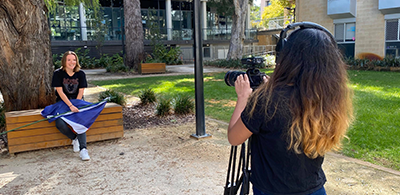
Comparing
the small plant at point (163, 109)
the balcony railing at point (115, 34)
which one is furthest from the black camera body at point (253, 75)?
the balcony railing at point (115, 34)

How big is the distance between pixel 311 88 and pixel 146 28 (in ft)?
99.3

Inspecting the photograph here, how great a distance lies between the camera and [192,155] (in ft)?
15.4

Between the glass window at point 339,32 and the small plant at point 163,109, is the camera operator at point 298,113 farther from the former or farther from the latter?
the glass window at point 339,32

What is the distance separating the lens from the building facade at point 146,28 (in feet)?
88.6

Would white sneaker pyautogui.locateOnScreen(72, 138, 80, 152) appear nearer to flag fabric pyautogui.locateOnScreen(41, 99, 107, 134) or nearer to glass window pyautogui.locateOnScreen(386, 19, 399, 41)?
flag fabric pyautogui.locateOnScreen(41, 99, 107, 134)

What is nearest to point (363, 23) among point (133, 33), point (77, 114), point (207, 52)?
point (133, 33)

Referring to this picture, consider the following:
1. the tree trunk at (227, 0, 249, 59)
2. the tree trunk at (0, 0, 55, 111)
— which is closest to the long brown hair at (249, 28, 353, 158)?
the tree trunk at (0, 0, 55, 111)

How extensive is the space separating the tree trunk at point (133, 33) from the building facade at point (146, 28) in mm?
5025

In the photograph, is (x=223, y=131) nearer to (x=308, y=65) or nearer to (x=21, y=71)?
(x=21, y=71)

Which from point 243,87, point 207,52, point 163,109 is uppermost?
point 207,52

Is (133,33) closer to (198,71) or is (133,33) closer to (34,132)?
(198,71)

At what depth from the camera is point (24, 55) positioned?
16.8 ft

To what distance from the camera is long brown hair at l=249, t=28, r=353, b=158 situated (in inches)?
58.0

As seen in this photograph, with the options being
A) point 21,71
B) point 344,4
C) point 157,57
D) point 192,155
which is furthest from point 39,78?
point 344,4
